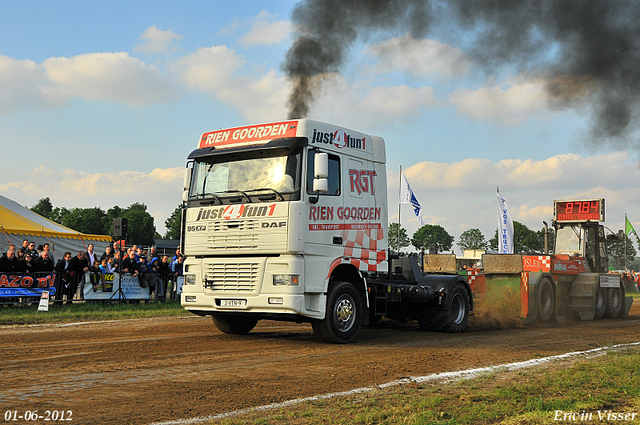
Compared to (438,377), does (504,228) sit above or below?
above

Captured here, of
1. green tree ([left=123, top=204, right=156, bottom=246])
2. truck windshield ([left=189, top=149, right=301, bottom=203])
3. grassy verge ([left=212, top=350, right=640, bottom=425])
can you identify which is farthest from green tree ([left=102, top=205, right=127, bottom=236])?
grassy verge ([left=212, top=350, right=640, bottom=425])

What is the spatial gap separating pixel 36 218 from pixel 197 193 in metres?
18.4

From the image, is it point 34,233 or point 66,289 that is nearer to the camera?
point 66,289

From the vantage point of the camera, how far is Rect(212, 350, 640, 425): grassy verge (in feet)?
17.4

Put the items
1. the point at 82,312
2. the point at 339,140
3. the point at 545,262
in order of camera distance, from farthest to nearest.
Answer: the point at 545,262 → the point at 82,312 → the point at 339,140

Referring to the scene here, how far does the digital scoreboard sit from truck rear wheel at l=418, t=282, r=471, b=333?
7781mm

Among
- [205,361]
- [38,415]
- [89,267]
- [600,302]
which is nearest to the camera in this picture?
[38,415]

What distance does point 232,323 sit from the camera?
1191 cm

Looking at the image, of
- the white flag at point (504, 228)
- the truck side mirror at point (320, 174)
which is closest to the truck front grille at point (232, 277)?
the truck side mirror at point (320, 174)

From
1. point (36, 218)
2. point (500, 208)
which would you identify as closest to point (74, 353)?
point (36, 218)

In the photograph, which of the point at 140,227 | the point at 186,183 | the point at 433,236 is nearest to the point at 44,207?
the point at 140,227

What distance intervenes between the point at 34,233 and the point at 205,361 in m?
18.1

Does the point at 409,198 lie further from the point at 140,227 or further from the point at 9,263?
the point at 140,227

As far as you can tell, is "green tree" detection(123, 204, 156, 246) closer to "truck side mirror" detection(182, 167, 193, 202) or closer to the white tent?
the white tent
